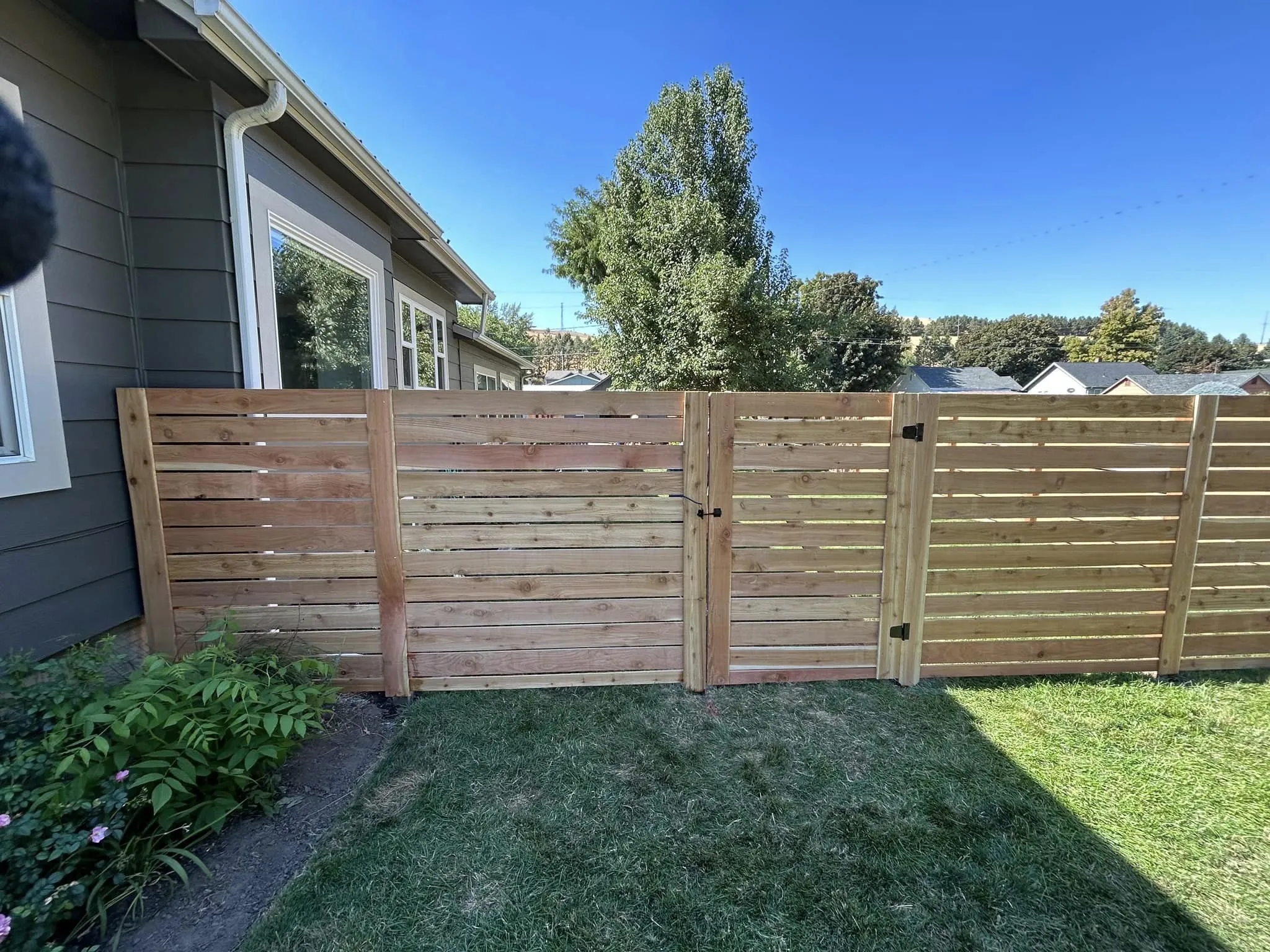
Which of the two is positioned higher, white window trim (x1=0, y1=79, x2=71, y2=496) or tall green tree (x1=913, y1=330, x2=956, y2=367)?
tall green tree (x1=913, y1=330, x2=956, y2=367)

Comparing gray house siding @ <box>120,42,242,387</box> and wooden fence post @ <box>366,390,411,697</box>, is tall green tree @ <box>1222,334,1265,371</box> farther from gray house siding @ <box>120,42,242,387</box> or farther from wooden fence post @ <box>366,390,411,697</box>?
gray house siding @ <box>120,42,242,387</box>

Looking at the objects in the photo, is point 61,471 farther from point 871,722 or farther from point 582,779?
point 871,722

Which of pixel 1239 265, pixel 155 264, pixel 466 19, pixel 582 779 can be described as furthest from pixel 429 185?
pixel 1239 265

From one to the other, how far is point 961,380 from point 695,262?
2917cm

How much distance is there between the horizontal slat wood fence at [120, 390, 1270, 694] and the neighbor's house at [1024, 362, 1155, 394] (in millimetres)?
34167

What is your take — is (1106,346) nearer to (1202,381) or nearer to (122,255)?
(1202,381)

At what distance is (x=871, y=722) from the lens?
257 centimetres

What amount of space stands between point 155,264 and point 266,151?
37.9 inches

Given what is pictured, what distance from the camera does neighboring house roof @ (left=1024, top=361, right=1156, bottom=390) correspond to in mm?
30672

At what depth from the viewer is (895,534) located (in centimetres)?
281

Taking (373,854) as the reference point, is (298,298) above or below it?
Answer: above

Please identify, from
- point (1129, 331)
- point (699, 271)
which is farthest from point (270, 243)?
point (1129, 331)

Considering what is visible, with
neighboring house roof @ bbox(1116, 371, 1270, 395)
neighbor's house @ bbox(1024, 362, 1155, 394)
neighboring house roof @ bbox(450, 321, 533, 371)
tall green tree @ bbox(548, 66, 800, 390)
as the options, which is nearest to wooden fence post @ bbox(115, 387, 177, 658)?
neighboring house roof @ bbox(450, 321, 533, 371)

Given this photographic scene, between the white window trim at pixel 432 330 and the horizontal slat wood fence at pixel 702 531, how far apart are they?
197 centimetres
